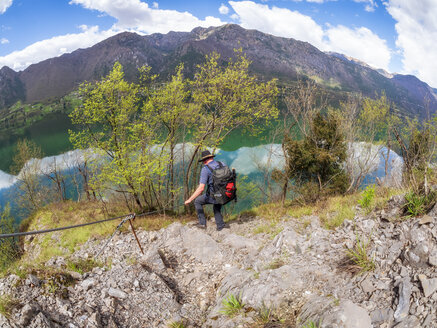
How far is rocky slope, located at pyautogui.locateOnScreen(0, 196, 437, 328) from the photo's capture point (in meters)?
3.50

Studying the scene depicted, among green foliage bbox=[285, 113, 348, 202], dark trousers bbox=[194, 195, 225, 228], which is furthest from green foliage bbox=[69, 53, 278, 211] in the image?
green foliage bbox=[285, 113, 348, 202]

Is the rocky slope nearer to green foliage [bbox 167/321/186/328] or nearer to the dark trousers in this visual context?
green foliage [bbox 167/321/186/328]

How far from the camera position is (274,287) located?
4.68 m

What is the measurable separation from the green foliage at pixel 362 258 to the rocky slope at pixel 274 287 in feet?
0.36

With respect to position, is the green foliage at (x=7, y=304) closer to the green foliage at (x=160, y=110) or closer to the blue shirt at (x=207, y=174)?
the blue shirt at (x=207, y=174)

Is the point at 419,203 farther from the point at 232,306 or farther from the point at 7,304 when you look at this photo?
the point at 7,304

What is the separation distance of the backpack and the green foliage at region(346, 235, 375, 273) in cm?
409

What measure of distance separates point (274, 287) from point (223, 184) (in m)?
4.04

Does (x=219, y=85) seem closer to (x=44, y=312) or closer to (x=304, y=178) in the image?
(x=44, y=312)

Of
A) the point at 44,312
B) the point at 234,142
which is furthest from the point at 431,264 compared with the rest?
the point at 234,142

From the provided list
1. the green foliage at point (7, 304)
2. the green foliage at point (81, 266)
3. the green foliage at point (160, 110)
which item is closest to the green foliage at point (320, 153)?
the green foliage at point (160, 110)

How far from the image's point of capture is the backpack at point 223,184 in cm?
817

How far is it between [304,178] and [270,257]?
810 inches

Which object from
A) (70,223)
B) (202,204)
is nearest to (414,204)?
(202,204)
